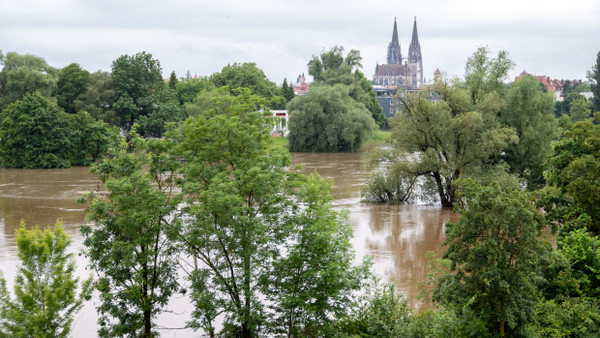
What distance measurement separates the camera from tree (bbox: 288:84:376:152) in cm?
6562

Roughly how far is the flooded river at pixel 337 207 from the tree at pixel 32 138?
2.05 metres

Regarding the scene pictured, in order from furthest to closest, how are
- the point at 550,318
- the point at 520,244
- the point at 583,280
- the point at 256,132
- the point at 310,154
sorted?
the point at 310,154 → the point at 256,132 → the point at 583,280 → the point at 550,318 → the point at 520,244

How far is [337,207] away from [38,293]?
76.1 ft

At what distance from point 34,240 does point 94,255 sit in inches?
68.2

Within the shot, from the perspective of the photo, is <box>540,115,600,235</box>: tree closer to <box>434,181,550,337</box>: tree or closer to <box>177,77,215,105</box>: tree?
<box>434,181,550,337</box>: tree

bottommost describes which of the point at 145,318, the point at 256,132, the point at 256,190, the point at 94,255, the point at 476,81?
the point at 145,318

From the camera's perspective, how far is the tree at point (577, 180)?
17.8 meters

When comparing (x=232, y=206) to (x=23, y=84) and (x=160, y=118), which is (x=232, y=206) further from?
(x=23, y=84)

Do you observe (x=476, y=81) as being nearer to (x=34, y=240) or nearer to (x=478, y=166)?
(x=478, y=166)

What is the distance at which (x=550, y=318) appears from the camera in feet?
43.5

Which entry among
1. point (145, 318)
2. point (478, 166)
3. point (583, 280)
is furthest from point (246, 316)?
point (478, 166)

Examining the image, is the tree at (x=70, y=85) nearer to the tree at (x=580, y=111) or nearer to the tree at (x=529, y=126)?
the tree at (x=529, y=126)

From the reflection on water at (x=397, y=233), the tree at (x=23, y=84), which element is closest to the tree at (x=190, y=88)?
the tree at (x=23, y=84)

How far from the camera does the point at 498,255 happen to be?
38.5 ft
